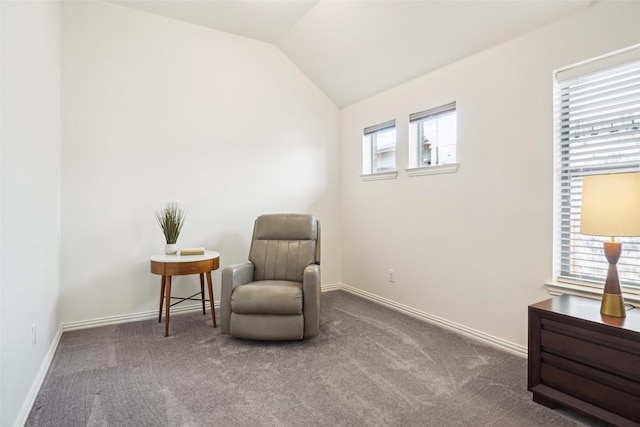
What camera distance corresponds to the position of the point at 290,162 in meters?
4.10

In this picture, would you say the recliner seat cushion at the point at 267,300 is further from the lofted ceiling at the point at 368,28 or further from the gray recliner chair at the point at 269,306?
the lofted ceiling at the point at 368,28

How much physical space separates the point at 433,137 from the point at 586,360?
7.16 feet

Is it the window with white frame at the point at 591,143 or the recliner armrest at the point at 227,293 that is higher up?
the window with white frame at the point at 591,143

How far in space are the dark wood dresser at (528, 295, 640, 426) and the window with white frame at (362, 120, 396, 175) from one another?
7.13 ft

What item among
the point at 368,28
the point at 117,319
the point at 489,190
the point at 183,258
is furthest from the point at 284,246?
the point at 368,28

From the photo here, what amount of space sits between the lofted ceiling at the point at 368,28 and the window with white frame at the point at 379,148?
0.42 m

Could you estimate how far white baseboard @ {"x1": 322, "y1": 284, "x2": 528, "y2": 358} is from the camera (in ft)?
8.16

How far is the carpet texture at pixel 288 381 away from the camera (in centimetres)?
176

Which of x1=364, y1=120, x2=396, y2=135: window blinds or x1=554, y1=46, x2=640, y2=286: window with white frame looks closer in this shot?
x1=554, y1=46, x2=640, y2=286: window with white frame

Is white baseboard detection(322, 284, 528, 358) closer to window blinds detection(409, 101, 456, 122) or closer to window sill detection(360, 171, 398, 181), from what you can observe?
window sill detection(360, 171, 398, 181)

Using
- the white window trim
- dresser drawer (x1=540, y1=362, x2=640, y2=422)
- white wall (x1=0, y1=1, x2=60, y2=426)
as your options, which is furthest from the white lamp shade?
white wall (x1=0, y1=1, x2=60, y2=426)

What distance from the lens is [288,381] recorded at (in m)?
2.12

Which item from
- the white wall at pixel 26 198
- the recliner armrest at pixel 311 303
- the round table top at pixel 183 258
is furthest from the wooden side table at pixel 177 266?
the recliner armrest at pixel 311 303

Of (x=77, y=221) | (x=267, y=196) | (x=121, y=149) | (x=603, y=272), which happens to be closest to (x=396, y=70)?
(x=267, y=196)
